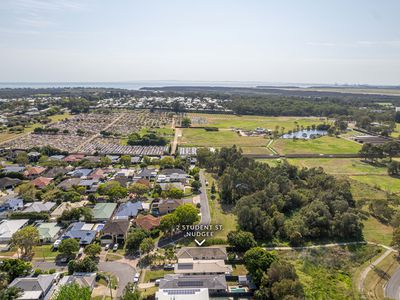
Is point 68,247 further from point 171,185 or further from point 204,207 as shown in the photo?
point 171,185

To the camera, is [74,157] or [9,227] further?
[74,157]

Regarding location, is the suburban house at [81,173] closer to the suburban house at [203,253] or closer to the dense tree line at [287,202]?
the dense tree line at [287,202]

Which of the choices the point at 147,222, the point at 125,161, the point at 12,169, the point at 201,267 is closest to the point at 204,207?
the point at 147,222

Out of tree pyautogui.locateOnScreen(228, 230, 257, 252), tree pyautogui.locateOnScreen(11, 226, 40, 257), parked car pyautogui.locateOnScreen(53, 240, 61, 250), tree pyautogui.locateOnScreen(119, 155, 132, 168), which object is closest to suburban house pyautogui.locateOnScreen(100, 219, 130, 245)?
parked car pyautogui.locateOnScreen(53, 240, 61, 250)

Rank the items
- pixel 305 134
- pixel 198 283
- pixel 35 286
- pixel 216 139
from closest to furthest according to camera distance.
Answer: pixel 35 286, pixel 198 283, pixel 216 139, pixel 305 134

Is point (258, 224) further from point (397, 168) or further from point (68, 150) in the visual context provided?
point (68, 150)

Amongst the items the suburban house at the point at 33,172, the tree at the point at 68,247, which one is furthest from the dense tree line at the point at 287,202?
the suburban house at the point at 33,172
